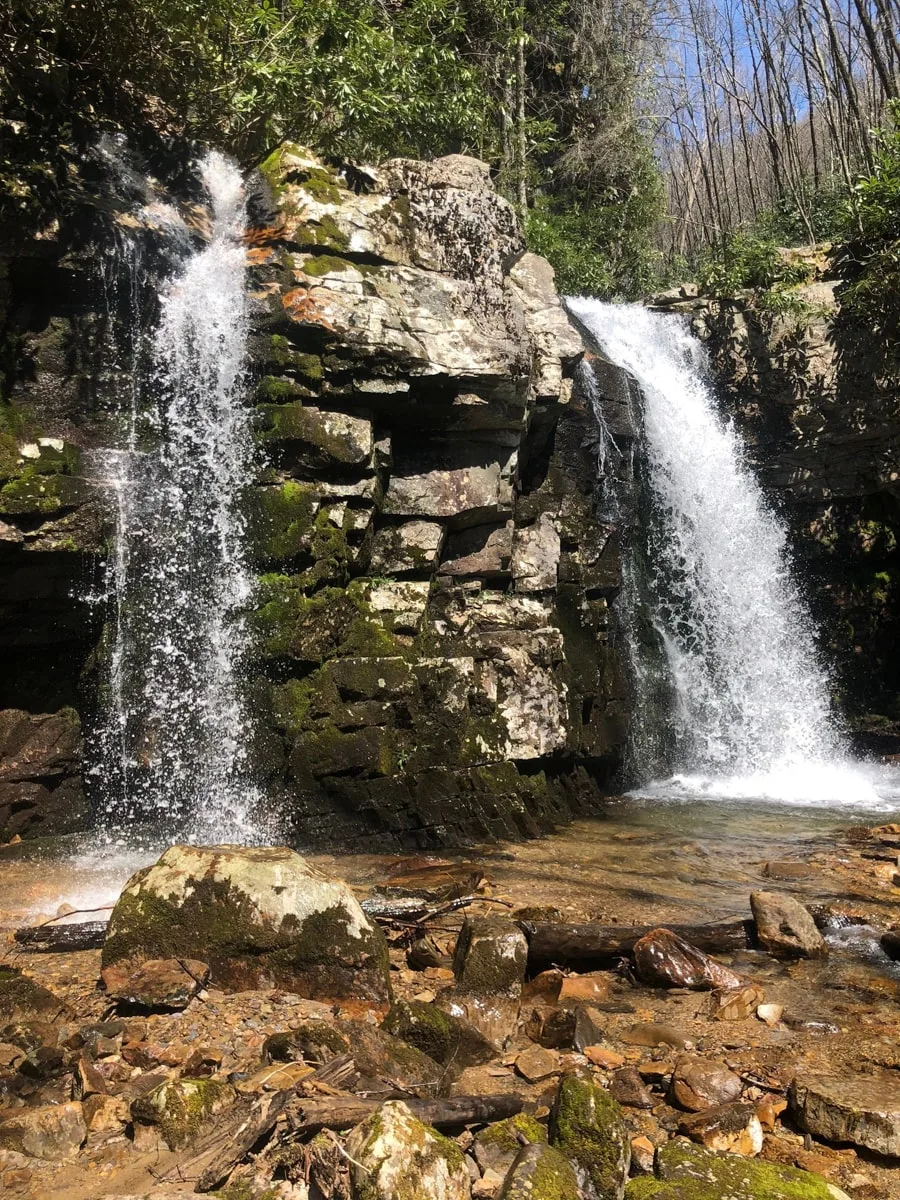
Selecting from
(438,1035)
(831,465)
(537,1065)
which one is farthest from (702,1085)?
(831,465)

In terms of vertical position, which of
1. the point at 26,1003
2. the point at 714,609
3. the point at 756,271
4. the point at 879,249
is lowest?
the point at 26,1003

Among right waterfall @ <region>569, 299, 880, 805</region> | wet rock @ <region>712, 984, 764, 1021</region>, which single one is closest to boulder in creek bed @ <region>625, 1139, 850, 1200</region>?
wet rock @ <region>712, 984, 764, 1021</region>

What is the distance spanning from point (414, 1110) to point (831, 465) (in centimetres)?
1377

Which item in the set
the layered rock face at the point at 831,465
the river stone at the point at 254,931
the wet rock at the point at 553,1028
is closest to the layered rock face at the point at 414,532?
the river stone at the point at 254,931

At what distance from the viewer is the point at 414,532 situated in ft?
30.3

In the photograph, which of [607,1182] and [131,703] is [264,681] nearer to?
[131,703]

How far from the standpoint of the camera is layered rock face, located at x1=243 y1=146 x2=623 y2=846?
26.4ft

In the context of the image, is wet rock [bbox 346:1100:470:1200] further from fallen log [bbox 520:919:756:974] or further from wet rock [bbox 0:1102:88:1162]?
fallen log [bbox 520:919:756:974]

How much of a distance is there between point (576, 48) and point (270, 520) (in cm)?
1704

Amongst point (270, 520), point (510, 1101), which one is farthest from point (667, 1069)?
point (270, 520)

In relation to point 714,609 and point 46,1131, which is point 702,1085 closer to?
point 46,1131

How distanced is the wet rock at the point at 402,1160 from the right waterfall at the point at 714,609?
8362 mm

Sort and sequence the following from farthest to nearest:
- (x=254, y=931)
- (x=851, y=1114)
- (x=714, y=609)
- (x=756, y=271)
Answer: (x=756, y=271) < (x=714, y=609) < (x=254, y=931) < (x=851, y=1114)

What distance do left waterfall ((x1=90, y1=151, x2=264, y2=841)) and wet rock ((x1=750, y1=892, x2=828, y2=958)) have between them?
14.3 feet
